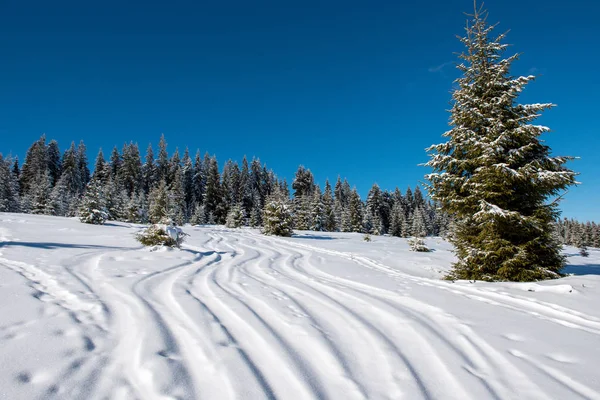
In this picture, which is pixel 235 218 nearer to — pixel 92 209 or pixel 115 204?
pixel 115 204

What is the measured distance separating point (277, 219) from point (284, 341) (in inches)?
942

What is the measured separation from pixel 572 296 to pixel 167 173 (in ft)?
239

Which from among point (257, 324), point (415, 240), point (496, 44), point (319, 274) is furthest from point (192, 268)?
point (415, 240)

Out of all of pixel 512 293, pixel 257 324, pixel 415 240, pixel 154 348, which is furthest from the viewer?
pixel 415 240

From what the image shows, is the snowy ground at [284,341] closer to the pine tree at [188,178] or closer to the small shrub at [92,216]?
the small shrub at [92,216]

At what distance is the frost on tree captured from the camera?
728cm

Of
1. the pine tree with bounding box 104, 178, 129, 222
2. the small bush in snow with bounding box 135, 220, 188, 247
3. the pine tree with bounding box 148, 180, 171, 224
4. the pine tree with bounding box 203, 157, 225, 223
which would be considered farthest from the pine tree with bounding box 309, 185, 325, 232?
the small bush in snow with bounding box 135, 220, 188, 247

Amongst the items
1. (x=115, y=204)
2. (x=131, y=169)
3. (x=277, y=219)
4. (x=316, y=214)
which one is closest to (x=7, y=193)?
(x=115, y=204)

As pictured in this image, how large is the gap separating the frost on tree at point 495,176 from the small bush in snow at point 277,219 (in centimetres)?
1906

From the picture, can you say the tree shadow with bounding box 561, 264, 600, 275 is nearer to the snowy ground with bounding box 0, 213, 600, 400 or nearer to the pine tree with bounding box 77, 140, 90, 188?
the snowy ground with bounding box 0, 213, 600, 400

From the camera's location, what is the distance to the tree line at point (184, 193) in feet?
136

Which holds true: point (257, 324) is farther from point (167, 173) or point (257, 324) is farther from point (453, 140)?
point (167, 173)

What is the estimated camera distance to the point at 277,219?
88.1ft

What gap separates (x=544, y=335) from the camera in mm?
3510
